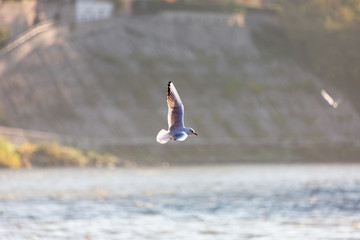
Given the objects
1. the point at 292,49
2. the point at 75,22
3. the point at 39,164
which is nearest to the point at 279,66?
the point at 292,49

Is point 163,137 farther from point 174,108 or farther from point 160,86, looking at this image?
point 160,86

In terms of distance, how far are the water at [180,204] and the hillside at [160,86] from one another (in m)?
22.6

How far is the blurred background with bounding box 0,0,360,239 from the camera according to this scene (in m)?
59.0

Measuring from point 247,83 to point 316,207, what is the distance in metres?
75.6

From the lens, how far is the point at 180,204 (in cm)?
6475

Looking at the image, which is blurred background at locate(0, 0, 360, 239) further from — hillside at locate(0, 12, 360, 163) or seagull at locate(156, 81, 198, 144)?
seagull at locate(156, 81, 198, 144)

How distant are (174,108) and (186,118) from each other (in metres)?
92.6

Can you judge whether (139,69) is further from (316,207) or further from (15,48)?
(316,207)

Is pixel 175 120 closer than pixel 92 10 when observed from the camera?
Yes

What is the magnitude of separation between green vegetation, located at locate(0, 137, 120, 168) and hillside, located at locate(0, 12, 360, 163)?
171 inches

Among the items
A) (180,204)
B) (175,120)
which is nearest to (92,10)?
(180,204)

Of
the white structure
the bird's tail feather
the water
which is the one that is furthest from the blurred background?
the bird's tail feather

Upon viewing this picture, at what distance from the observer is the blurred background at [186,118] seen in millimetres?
58969

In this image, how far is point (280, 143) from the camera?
117062 millimetres
